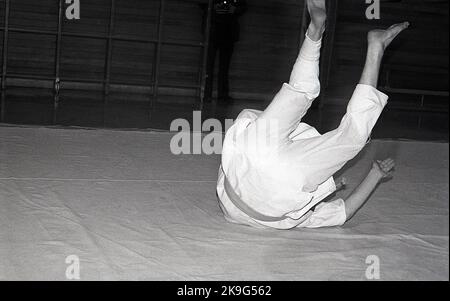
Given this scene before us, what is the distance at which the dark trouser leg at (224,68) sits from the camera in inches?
257

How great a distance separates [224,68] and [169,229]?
4.76 metres

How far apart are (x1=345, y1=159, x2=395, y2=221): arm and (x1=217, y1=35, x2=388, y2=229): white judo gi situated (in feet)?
0.73

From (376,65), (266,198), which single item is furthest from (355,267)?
(376,65)

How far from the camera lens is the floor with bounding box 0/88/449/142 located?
432 cm

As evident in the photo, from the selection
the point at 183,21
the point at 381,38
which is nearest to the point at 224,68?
the point at 183,21

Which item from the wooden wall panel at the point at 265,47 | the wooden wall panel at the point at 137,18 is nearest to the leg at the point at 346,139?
the wooden wall panel at the point at 137,18

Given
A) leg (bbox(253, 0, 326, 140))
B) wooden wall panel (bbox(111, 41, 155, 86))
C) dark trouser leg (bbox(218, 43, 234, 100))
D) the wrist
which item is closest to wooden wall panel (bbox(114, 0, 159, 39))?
wooden wall panel (bbox(111, 41, 155, 86))

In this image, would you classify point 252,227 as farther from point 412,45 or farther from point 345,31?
point 412,45

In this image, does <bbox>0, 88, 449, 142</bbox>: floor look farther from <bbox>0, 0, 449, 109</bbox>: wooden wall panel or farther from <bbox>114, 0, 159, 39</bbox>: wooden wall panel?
<bbox>114, 0, 159, 39</bbox>: wooden wall panel

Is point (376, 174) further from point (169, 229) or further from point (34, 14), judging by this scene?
point (34, 14)

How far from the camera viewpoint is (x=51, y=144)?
324cm

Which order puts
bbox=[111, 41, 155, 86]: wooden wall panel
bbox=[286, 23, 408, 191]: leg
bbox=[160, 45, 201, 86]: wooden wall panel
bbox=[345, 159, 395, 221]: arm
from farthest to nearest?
bbox=[160, 45, 201, 86]: wooden wall panel
bbox=[111, 41, 155, 86]: wooden wall panel
bbox=[345, 159, 395, 221]: arm
bbox=[286, 23, 408, 191]: leg

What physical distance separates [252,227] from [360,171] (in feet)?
3.88

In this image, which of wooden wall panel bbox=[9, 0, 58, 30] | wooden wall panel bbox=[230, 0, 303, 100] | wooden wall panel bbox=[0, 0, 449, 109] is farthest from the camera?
wooden wall panel bbox=[230, 0, 303, 100]
